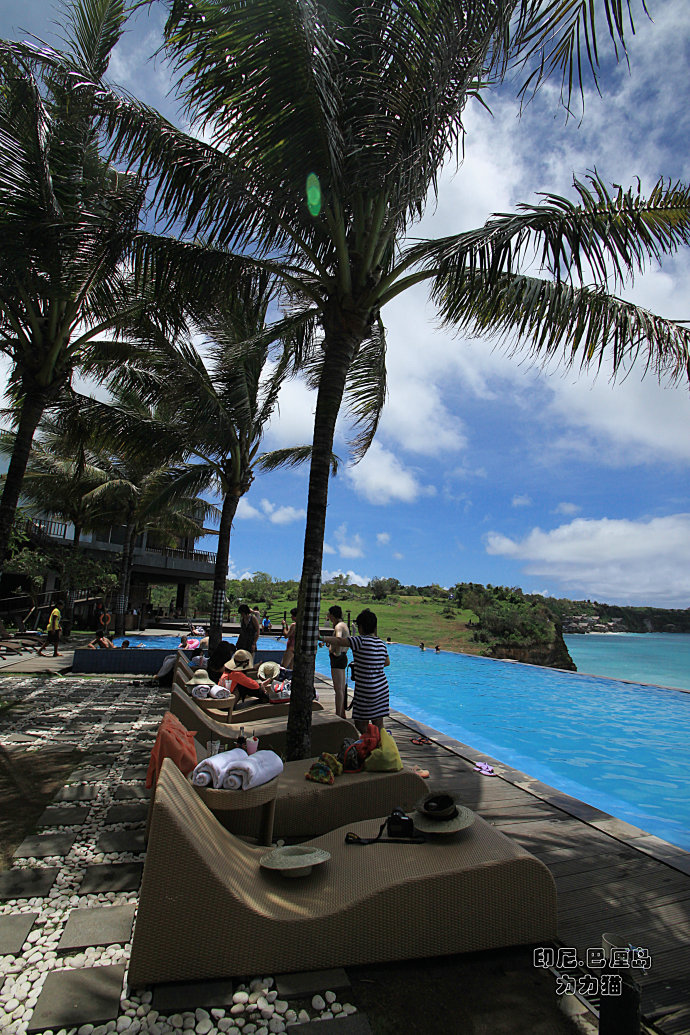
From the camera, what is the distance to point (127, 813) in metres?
3.96

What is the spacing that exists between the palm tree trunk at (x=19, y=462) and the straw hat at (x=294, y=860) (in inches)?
225

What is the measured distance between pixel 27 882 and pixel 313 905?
174 cm

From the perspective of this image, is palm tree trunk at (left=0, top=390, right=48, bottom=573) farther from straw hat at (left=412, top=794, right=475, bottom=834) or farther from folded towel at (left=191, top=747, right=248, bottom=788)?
straw hat at (left=412, top=794, right=475, bottom=834)

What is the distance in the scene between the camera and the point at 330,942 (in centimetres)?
224

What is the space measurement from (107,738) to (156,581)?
32.9 metres

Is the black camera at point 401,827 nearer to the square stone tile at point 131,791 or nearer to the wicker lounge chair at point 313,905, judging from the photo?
the wicker lounge chair at point 313,905

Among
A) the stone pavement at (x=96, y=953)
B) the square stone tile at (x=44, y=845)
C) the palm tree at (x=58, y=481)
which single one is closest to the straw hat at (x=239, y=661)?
the stone pavement at (x=96, y=953)

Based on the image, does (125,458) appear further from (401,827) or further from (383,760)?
(401,827)

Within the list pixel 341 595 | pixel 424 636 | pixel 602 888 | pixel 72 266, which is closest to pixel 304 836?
pixel 602 888

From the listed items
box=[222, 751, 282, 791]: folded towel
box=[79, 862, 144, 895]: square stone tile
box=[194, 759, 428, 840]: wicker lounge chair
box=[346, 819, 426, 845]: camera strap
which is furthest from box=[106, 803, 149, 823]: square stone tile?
box=[346, 819, 426, 845]: camera strap

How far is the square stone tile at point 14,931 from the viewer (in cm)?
231

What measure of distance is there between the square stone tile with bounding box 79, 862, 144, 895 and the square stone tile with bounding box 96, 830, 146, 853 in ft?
0.69

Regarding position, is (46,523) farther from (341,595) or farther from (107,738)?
(341,595)

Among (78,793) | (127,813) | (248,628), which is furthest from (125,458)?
(127,813)
